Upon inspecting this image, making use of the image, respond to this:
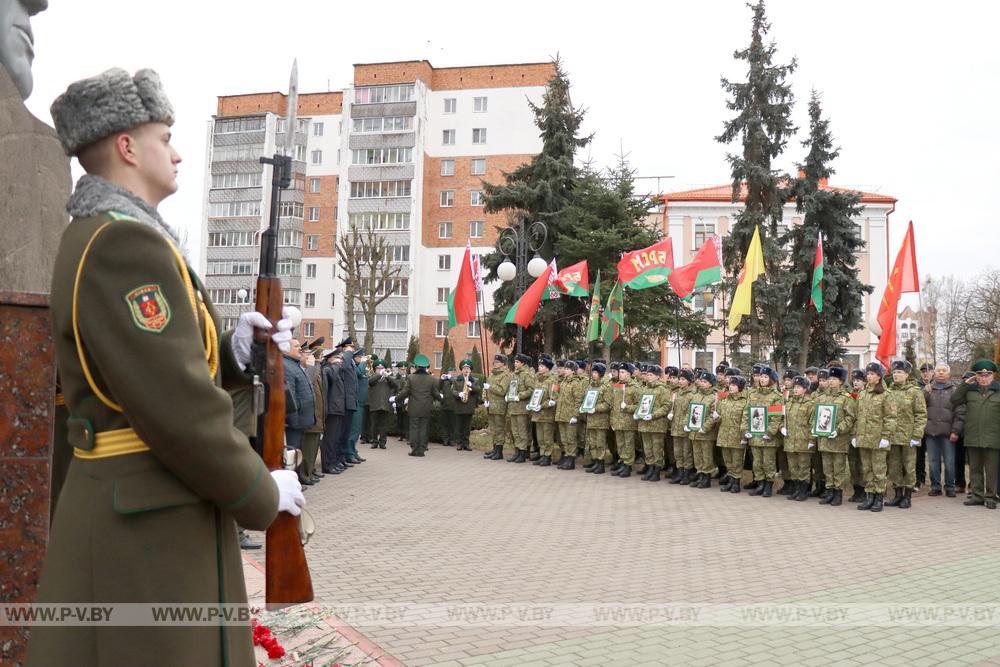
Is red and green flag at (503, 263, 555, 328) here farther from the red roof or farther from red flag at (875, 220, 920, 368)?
the red roof

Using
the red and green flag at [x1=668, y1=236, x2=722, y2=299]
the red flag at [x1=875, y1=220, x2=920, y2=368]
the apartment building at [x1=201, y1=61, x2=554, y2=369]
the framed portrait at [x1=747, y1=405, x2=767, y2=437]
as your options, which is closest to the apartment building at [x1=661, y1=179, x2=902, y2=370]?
the apartment building at [x1=201, y1=61, x2=554, y2=369]

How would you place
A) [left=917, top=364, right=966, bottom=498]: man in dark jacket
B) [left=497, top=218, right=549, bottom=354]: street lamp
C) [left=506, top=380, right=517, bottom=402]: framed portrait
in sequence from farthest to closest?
[left=497, top=218, right=549, bottom=354]: street lamp, [left=506, top=380, right=517, bottom=402]: framed portrait, [left=917, top=364, right=966, bottom=498]: man in dark jacket

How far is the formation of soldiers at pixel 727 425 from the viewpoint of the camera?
11.8 meters

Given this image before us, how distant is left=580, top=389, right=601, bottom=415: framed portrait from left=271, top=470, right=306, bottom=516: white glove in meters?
13.4

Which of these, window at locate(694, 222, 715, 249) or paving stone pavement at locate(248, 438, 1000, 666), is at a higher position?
window at locate(694, 222, 715, 249)

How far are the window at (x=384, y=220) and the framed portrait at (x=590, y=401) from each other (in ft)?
139

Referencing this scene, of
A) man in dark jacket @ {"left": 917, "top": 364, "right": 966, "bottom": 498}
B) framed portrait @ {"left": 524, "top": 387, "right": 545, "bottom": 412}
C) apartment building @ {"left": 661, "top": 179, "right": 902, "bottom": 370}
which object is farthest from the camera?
apartment building @ {"left": 661, "top": 179, "right": 902, "bottom": 370}

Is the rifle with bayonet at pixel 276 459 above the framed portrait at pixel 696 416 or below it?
above

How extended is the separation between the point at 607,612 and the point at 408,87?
5507 centimetres

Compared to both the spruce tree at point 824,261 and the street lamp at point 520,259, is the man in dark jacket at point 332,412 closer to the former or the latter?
the street lamp at point 520,259

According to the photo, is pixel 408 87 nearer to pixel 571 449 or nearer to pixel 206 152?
→ pixel 206 152

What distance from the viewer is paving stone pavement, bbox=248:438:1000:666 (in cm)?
496

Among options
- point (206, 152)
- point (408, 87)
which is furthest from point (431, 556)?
point (206, 152)

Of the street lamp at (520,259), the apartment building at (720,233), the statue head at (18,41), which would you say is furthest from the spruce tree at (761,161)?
the statue head at (18,41)
